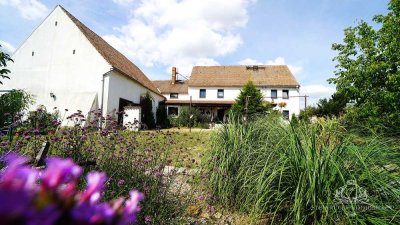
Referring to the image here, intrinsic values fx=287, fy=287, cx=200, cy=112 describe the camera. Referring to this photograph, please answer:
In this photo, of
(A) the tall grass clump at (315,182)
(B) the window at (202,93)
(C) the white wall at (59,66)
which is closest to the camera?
(A) the tall grass clump at (315,182)

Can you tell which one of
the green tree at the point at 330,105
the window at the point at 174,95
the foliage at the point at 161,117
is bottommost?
the foliage at the point at 161,117

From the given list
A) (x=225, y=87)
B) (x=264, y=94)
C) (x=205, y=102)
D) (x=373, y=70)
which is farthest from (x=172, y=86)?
(x=373, y=70)

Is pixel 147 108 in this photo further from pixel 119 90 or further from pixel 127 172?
pixel 127 172

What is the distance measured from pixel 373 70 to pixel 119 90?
644 inches

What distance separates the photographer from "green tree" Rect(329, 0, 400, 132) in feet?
35.5

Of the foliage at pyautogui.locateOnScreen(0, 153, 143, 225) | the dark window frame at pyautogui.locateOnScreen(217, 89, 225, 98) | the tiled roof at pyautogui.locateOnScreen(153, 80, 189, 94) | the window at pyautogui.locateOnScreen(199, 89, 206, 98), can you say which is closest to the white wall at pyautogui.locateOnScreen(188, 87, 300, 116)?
the dark window frame at pyautogui.locateOnScreen(217, 89, 225, 98)

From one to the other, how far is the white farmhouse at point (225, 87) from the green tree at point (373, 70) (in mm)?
18288

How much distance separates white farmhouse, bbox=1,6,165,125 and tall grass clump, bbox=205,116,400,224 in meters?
17.1

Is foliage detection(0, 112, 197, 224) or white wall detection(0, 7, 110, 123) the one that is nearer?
foliage detection(0, 112, 197, 224)

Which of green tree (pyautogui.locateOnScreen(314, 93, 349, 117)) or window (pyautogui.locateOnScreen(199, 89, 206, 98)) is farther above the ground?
window (pyautogui.locateOnScreen(199, 89, 206, 98))

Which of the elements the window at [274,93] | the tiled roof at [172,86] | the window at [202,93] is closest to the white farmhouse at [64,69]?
the window at [202,93]

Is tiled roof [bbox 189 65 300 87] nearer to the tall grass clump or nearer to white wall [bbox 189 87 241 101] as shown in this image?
white wall [bbox 189 87 241 101]

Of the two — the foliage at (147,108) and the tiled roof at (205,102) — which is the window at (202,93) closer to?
the tiled roof at (205,102)

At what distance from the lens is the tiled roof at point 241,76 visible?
34062 mm
